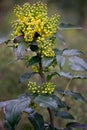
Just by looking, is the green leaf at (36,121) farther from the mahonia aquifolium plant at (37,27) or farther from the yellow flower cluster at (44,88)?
the mahonia aquifolium plant at (37,27)

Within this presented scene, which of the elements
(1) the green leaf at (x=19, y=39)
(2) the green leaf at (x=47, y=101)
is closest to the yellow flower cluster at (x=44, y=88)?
(2) the green leaf at (x=47, y=101)

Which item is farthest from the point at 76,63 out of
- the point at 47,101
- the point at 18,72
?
the point at 18,72

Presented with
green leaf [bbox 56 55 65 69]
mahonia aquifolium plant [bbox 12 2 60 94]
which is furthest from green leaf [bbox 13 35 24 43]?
green leaf [bbox 56 55 65 69]

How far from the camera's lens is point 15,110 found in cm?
100

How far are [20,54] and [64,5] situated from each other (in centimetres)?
356

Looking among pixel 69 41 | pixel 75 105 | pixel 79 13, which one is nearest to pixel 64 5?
pixel 79 13

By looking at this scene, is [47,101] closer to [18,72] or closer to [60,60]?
[60,60]

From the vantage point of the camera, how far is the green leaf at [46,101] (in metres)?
1.01

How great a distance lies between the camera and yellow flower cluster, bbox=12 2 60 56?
1.04 m

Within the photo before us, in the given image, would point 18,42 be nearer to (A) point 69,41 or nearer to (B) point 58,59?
(B) point 58,59

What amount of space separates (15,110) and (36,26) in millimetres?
239

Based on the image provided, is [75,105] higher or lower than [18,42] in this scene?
lower

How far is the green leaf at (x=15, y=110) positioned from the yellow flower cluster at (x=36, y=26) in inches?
6.0

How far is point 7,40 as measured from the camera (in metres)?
1.07
